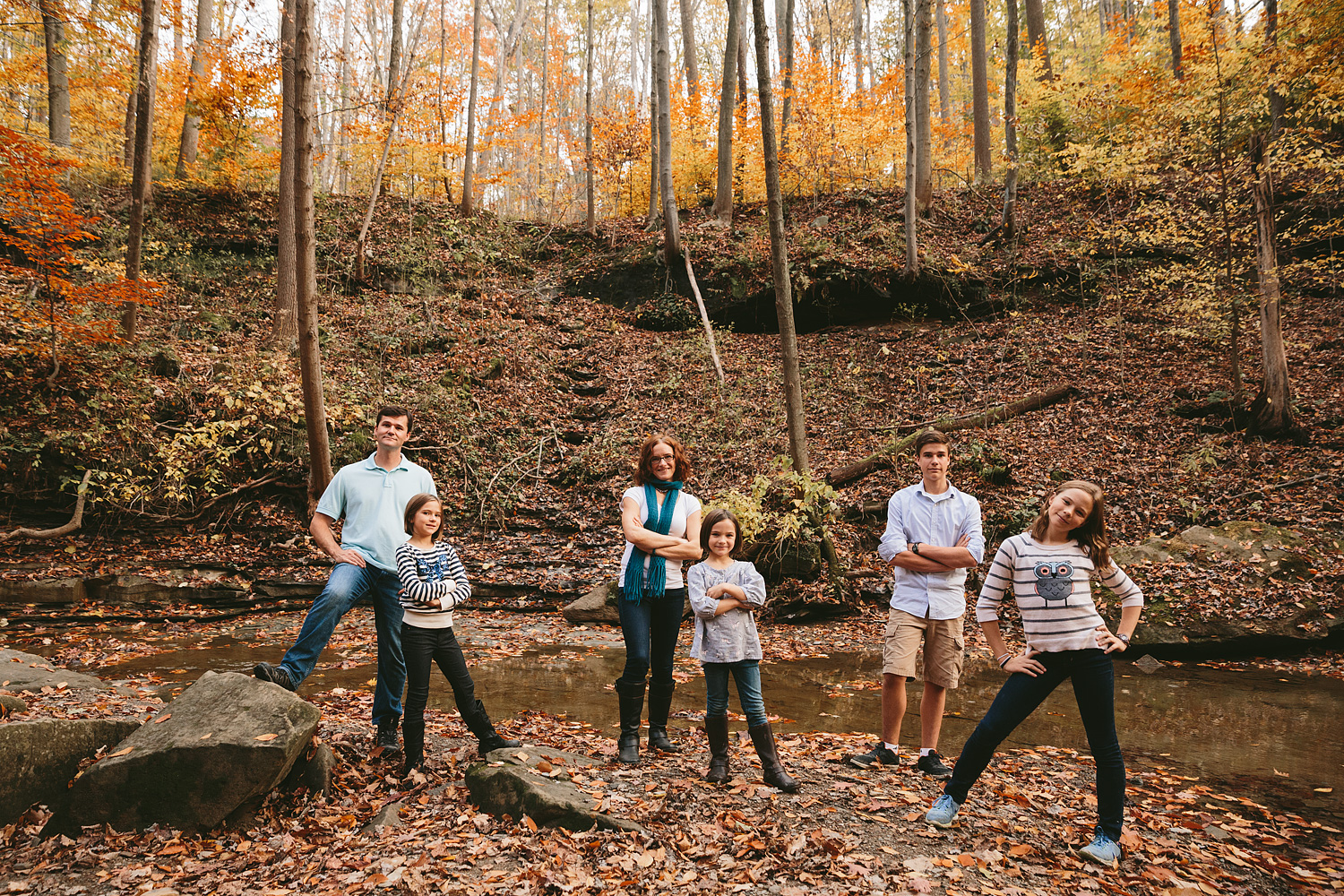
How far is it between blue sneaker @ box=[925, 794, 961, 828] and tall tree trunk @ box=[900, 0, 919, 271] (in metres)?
14.5

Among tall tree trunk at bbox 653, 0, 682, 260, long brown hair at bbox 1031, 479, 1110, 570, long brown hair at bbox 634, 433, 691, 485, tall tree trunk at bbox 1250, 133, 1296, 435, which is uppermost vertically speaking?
tall tree trunk at bbox 653, 0, 682, 260

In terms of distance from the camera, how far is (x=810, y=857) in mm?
3223

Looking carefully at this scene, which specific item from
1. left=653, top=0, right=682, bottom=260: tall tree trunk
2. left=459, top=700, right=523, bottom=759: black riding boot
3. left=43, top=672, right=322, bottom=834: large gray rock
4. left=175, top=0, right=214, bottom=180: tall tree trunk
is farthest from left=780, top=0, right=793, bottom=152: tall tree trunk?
left=43, top=672, right=322, bottom=834: large gray rock

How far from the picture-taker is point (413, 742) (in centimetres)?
402

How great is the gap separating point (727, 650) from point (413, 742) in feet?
6.31

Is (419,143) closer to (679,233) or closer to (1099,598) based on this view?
(679,233)

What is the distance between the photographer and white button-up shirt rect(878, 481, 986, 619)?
13.9 feet

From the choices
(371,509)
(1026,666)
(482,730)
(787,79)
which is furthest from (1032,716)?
(787,79)

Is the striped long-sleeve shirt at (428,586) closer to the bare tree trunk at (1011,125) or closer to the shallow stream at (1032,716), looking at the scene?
the shallow stream at (1032,716)

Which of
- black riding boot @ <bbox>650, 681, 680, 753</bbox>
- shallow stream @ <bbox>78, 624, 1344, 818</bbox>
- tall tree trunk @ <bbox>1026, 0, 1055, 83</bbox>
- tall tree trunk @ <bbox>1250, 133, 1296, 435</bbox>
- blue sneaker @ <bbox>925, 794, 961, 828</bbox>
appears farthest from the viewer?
tall tree trunk @ <bbox>1026, 0, 1055, 83</bbox>

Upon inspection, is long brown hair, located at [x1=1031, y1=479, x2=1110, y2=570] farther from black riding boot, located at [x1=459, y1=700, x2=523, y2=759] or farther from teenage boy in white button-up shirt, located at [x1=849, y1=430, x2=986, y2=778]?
black riding boot, located at [x1=459, y1=700, x2=523, y2=759]

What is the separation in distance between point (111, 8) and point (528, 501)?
13.2 m

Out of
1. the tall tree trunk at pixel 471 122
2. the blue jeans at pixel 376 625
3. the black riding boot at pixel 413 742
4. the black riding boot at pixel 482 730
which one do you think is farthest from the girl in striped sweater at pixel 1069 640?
the tall tree trunk at pixel 471 122

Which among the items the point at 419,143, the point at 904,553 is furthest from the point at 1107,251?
the point at 419,143
